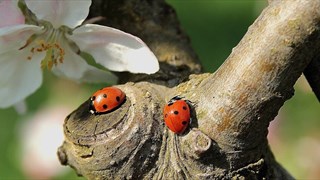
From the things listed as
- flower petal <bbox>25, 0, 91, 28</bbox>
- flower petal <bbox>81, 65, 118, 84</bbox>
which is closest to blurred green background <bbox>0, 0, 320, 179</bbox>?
flower petal <bbox>81, 65, 118, 84</bbox>

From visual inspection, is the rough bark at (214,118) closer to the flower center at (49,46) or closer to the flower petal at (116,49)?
the flower petal at (116,49)

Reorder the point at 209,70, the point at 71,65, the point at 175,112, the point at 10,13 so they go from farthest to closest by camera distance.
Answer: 1. the point at 209,70
2. the point at 71,65
3. the point at 10,13
4. the point at 175,112

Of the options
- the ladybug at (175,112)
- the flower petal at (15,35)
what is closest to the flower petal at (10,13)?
the flower petal at (15,35)

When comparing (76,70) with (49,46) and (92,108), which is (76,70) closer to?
(49,46)

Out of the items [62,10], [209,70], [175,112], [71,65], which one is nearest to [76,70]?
[71,65]

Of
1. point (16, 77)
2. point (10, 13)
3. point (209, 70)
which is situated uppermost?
point (10, 13)

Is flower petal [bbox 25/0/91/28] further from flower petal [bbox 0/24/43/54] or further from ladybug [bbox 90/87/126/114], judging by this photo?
ladybug [bbox 90/87/126/114]
